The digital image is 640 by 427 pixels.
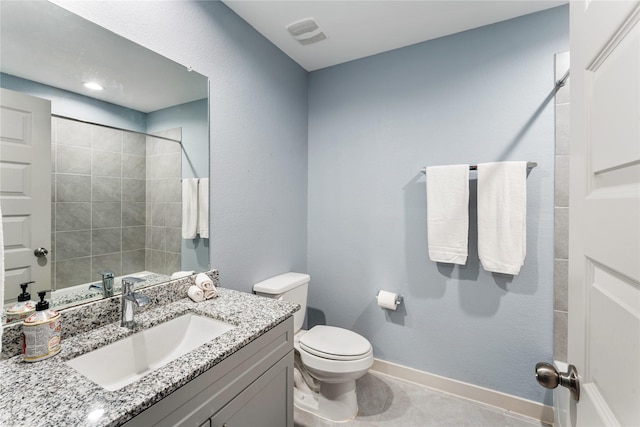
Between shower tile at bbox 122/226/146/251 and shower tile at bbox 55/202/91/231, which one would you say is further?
shower tile at bbox 122/226/146/251

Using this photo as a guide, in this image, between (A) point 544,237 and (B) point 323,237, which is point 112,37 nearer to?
(B) point 323,237

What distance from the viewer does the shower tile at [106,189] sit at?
3.62 feet

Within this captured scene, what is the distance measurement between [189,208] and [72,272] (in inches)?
21.0

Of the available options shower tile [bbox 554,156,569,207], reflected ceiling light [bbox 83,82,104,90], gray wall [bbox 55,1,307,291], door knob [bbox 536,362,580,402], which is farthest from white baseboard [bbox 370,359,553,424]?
reflected ceiling light [bbox 83,82,104,90]

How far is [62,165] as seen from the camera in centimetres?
100

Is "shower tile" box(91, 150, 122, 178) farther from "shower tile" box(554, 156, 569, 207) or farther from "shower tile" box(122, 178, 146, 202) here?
"shower tile" box(554, 156, 569, 207)

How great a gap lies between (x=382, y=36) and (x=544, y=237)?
1.65m

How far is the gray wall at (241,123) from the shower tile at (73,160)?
1.71 ft

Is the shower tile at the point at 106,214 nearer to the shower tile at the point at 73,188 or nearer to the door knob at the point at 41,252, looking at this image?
the shower tile at the point at 73,188

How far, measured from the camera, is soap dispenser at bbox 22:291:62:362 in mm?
835

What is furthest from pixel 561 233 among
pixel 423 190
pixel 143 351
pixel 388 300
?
pixel 143 351

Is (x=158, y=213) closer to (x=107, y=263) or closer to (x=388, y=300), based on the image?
(x=107, y=263)

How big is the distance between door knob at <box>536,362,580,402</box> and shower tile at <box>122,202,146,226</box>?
147 centimetres

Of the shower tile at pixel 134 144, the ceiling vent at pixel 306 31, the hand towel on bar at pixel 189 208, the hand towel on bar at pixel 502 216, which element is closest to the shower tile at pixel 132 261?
the hand towel on bar at pixel 189 208
